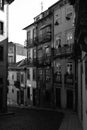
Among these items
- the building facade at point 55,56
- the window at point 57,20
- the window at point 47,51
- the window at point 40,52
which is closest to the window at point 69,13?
the building facade at point 55,56

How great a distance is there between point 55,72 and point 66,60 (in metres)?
2.92

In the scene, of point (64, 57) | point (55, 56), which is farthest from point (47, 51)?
point (64, 57)

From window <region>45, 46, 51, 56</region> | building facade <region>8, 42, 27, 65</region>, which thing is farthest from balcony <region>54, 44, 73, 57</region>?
building facade <region>8, 42, 27, 65</region>

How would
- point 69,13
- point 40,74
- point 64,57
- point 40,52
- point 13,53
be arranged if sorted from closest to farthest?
1. point 69,13
2. point 64,57
3. point 40,74
4. point 40,52
5. point 13,53

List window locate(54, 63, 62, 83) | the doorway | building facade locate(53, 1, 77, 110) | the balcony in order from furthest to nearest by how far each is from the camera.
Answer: window locate(54, 63, 62, 83), the doorway, building facade locate(53, 1, 77, 110), the balcony

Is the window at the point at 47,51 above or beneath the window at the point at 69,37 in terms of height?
beneath

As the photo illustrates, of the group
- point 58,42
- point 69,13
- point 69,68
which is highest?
point 69,13

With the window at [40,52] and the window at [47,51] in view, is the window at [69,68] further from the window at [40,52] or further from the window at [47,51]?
the window at [40,52]

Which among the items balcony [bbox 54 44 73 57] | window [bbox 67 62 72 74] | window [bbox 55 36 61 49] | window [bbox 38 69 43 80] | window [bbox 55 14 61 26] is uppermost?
window [bbox 55 14 61 26]

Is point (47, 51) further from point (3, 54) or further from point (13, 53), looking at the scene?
point (13, 53)

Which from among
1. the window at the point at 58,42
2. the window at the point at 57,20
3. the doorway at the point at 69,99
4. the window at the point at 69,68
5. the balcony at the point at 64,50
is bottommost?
the doorway at the point at 69,99

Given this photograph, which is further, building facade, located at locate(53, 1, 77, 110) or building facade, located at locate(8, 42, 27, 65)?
building facade, located at locate(8, 42, 27, 65)

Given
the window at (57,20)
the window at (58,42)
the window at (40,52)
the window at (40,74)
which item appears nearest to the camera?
the window at (58,42)

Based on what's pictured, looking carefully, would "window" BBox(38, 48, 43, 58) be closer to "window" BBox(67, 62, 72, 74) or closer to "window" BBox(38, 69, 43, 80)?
"window" BBox(38, 69, 43, 80)
